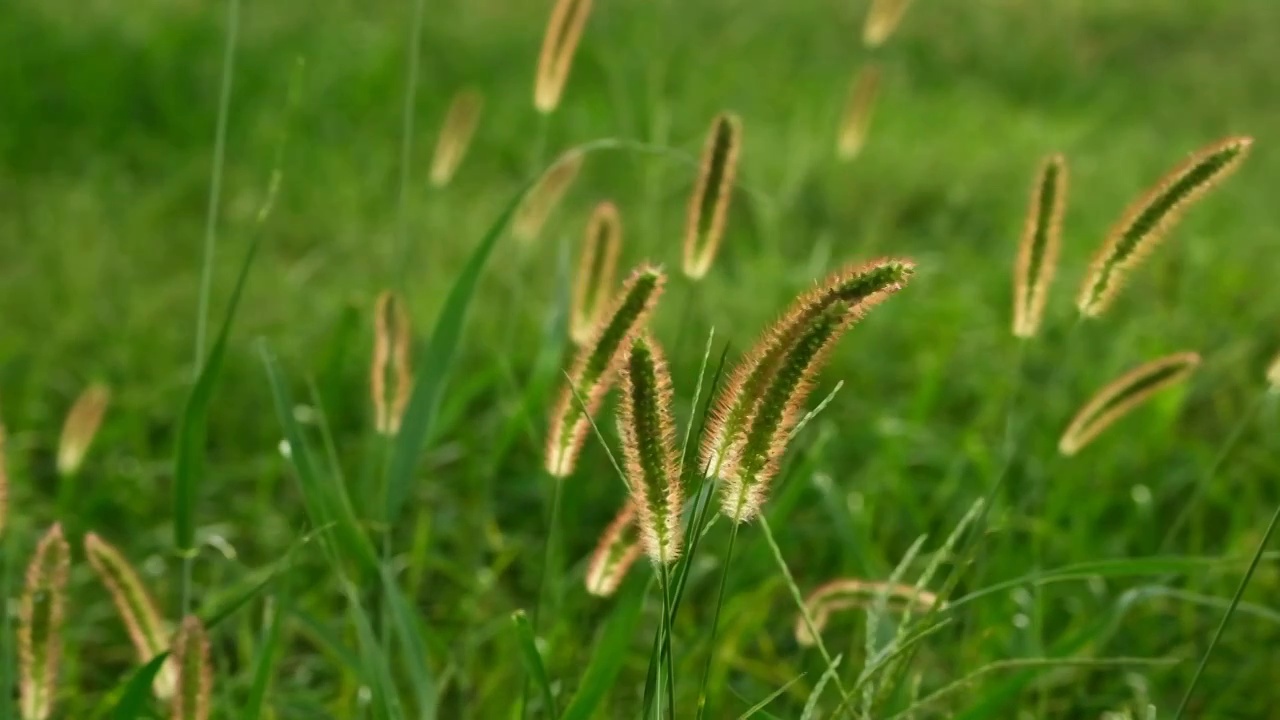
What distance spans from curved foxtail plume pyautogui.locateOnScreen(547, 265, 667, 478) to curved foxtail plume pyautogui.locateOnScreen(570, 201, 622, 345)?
35 centimetres

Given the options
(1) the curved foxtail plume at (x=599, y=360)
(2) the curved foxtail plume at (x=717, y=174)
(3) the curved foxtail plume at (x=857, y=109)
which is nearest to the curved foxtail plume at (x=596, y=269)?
(2) the curved foxtail plume at (x=717, y=174)

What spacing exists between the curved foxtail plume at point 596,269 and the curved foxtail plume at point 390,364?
180mm

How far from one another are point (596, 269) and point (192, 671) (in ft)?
2.00

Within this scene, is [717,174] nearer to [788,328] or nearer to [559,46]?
[559,46]

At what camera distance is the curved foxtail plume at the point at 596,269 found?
1.43 m

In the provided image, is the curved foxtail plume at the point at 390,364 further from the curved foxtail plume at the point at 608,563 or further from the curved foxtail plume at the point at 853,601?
the curved foxtail plume at the point at 853,601

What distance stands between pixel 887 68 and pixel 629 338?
4897 mm

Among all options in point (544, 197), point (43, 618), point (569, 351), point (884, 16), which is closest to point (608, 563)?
point (43, 618)

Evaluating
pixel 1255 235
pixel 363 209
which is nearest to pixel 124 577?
pixel 363 209

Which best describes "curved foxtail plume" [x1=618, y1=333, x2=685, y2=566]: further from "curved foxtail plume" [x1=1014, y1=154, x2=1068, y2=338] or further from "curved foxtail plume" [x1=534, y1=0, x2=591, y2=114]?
"curved foxtail plume" [x1=534, y1=0, x2=591, y2=114]

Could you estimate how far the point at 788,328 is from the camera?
77cm

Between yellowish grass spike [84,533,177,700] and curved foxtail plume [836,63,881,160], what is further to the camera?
curved foxtail plume [836,63,881,160]

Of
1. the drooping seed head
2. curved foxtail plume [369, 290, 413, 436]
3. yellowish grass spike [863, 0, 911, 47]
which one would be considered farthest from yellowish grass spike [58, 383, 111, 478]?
yellowish grass spike [863, 0, 911, 47]

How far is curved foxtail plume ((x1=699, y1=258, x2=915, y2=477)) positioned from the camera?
77 cm
